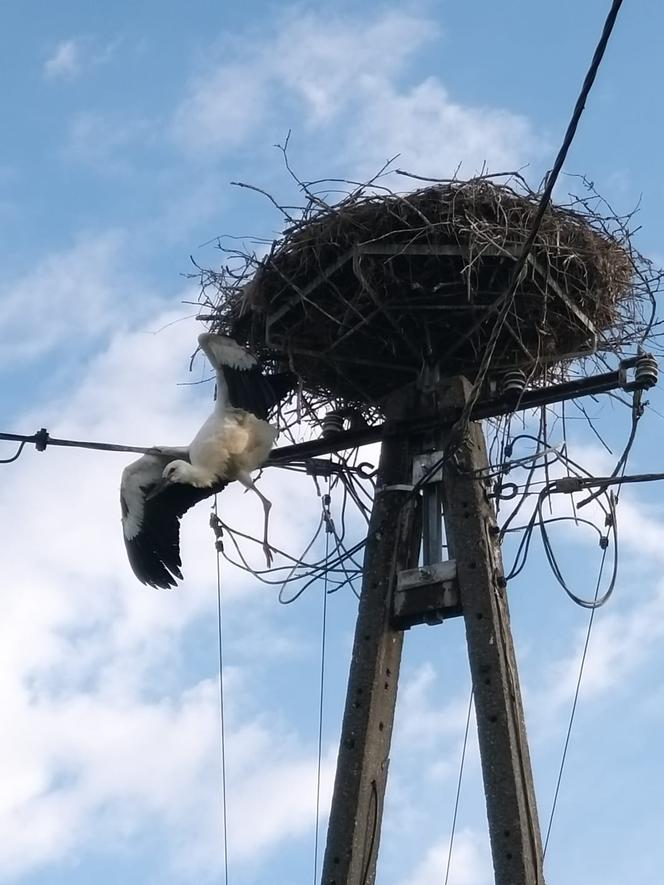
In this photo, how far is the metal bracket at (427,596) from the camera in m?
5.03

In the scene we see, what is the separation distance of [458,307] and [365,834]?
81.6 inches

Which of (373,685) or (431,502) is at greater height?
(431,502)

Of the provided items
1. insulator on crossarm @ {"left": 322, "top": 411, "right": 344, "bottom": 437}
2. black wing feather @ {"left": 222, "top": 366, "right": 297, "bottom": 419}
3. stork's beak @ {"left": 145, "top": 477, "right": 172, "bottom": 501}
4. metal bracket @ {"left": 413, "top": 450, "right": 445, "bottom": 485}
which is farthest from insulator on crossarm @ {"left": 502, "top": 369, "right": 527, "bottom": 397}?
stork's beak @ {"left": 145, "top": 477, "right": 172, "bottom": 501}

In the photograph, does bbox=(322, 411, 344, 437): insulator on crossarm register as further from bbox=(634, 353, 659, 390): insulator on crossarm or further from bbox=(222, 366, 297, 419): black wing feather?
bbox=(634, 353, 659, 390): insulator on crossarm

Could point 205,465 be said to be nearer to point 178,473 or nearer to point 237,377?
point 178,473

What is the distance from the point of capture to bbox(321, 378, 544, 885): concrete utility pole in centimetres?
451

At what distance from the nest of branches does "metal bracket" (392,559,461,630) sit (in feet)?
3.38

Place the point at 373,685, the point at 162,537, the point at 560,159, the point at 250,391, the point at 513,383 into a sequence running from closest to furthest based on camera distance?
the point at 560,159 → the point at 373,685 → the point at 513,383 → the point at 250,391 → the point at 162,537

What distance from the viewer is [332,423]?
6102 millimetres

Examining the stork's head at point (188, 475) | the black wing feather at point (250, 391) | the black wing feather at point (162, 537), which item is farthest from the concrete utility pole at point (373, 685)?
the black wing feather at point (162, 537)

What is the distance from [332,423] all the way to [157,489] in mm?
993

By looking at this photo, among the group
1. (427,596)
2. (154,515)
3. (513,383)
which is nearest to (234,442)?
(154,515)

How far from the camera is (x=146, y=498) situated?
664 cm

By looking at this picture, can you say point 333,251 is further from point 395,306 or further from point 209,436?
point 209,436
